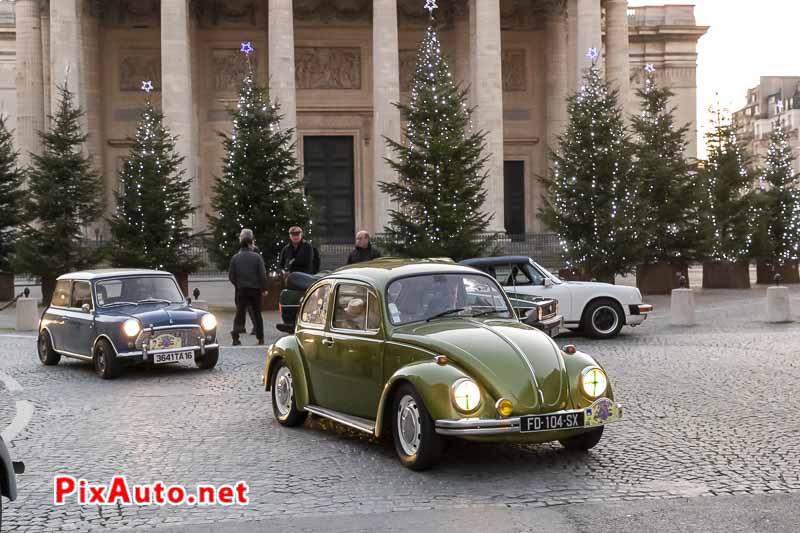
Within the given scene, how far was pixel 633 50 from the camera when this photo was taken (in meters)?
55.2

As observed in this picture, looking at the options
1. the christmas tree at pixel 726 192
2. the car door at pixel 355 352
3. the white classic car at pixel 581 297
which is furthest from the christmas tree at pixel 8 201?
the car door at pixel 355 352

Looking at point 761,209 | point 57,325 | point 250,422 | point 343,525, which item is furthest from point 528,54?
point 343,525

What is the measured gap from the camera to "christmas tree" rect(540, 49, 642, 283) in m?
29.3

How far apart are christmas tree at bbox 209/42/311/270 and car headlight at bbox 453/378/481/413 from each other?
20272mm

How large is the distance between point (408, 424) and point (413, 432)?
Answer: 0.09m

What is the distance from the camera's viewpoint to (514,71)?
49375 mm

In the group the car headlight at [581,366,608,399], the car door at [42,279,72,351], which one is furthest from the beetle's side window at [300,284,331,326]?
the car door at [42,279,72,351]

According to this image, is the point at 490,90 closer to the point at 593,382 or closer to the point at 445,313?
the point at 445,313

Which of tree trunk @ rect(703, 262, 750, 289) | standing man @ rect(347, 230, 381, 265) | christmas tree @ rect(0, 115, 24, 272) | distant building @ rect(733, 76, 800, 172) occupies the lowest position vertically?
tree trunk @ rect(703, 262, 750, 289)

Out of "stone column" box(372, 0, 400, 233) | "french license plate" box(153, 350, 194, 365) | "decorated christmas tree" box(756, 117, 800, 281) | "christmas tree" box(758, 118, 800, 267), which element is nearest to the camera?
"french license plate" box(153, 350, 194, 365)

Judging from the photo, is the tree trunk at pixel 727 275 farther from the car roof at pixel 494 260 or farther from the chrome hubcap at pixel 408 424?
the chrome hubcap at pixel 408 424

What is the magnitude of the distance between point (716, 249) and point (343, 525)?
28.5m

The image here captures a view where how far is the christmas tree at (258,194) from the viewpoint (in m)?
28.1

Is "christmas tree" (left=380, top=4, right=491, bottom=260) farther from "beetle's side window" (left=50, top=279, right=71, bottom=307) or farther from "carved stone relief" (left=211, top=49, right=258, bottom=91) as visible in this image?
"carved stone relief" (left=211, top=49, right=258, bottom=91)
